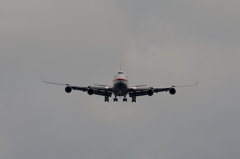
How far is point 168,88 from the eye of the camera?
8081 cm

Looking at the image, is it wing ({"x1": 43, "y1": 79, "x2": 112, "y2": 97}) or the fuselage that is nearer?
the fuselage

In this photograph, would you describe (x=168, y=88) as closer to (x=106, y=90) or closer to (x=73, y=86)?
(x=106, y=90)

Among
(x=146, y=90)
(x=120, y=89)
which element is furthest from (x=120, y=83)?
(x=146, y=90)

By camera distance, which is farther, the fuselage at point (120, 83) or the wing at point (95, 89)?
the wing at point (95, 89)

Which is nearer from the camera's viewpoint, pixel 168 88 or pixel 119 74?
pixel 119 74

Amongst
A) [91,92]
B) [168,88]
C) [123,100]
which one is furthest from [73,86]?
[168,88]

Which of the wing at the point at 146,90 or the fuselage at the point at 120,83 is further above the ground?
the wing at the point at 146,90

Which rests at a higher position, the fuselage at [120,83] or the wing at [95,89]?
the wing at [95,89]

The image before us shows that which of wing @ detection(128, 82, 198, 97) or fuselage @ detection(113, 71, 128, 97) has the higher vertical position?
wing @ detection(128, 82, 198, 97)

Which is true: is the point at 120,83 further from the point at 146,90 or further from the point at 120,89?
→ the point at 146,90

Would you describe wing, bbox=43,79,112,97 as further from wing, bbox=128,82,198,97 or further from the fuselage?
wing, bbox=128,82,198,97

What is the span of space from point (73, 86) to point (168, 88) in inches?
651

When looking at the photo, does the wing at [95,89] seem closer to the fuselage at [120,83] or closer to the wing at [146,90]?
the fuselage at [120,83]

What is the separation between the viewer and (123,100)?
82250 mm
